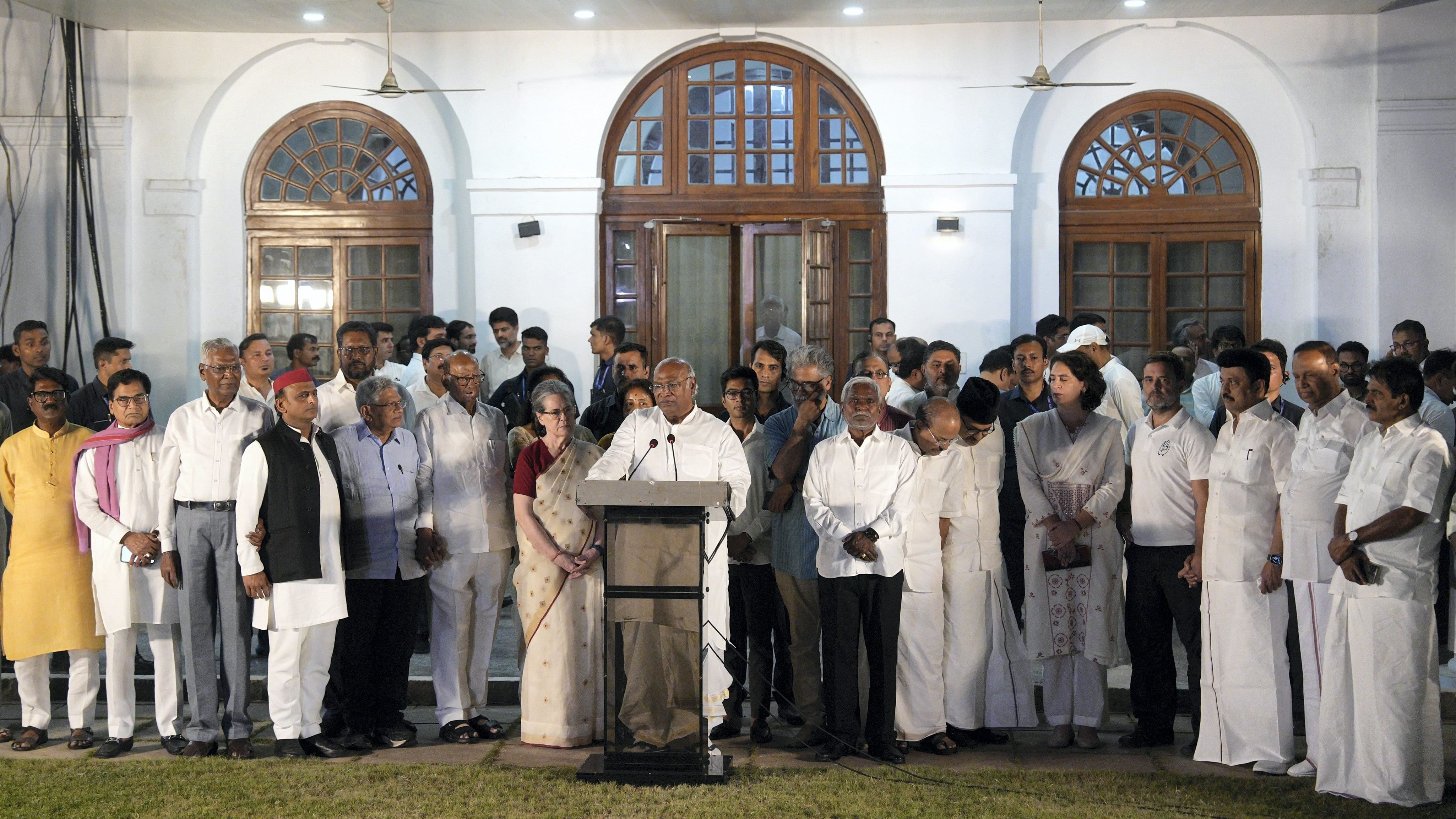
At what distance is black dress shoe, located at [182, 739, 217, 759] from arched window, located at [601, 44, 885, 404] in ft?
19.0

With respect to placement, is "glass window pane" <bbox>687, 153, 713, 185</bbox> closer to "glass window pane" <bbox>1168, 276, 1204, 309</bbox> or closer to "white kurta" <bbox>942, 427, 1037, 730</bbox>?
"glass window pane" <bbox>1168, 276, 1204, 309</bbox>

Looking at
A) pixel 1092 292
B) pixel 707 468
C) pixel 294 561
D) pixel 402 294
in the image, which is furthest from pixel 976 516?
pixel 402 294

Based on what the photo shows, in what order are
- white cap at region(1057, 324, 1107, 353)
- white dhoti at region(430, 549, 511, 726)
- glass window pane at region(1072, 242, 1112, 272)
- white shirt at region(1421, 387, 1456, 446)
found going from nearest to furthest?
white dhoti at region(430, 549, 511, 726) → white shirt at region(1421, 387, 1456, 446) → white cap at region(1057, 324, 1107, 353) → glass window pane at region(1072, 242, 1112, 272)

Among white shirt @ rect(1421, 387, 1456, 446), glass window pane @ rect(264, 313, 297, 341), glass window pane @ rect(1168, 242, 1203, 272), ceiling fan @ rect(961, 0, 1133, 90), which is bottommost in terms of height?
white shirt @ rect(1421, 387, 1456, 446)

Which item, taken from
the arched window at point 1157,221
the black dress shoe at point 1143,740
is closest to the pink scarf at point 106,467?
the black dress shoe at point 1143,740

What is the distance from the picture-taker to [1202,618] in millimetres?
5488

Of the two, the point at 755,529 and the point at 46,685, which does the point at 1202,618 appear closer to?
the point at 755,529

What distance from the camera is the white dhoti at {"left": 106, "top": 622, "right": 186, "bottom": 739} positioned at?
569 cm

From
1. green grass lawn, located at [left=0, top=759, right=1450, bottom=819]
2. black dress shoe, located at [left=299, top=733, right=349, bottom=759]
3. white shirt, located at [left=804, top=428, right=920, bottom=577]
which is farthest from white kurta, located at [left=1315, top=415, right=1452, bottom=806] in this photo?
black dress shoe, located at [left=299, top=733, right=349, bottom=759]

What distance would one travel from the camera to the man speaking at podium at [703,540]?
5129 millimetres

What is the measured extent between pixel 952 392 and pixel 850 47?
4518 millimetres

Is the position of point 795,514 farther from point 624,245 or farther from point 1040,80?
point 624,245

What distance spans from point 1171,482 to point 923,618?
123 centimetres

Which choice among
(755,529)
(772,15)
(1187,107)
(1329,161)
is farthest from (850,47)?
(755,529)
